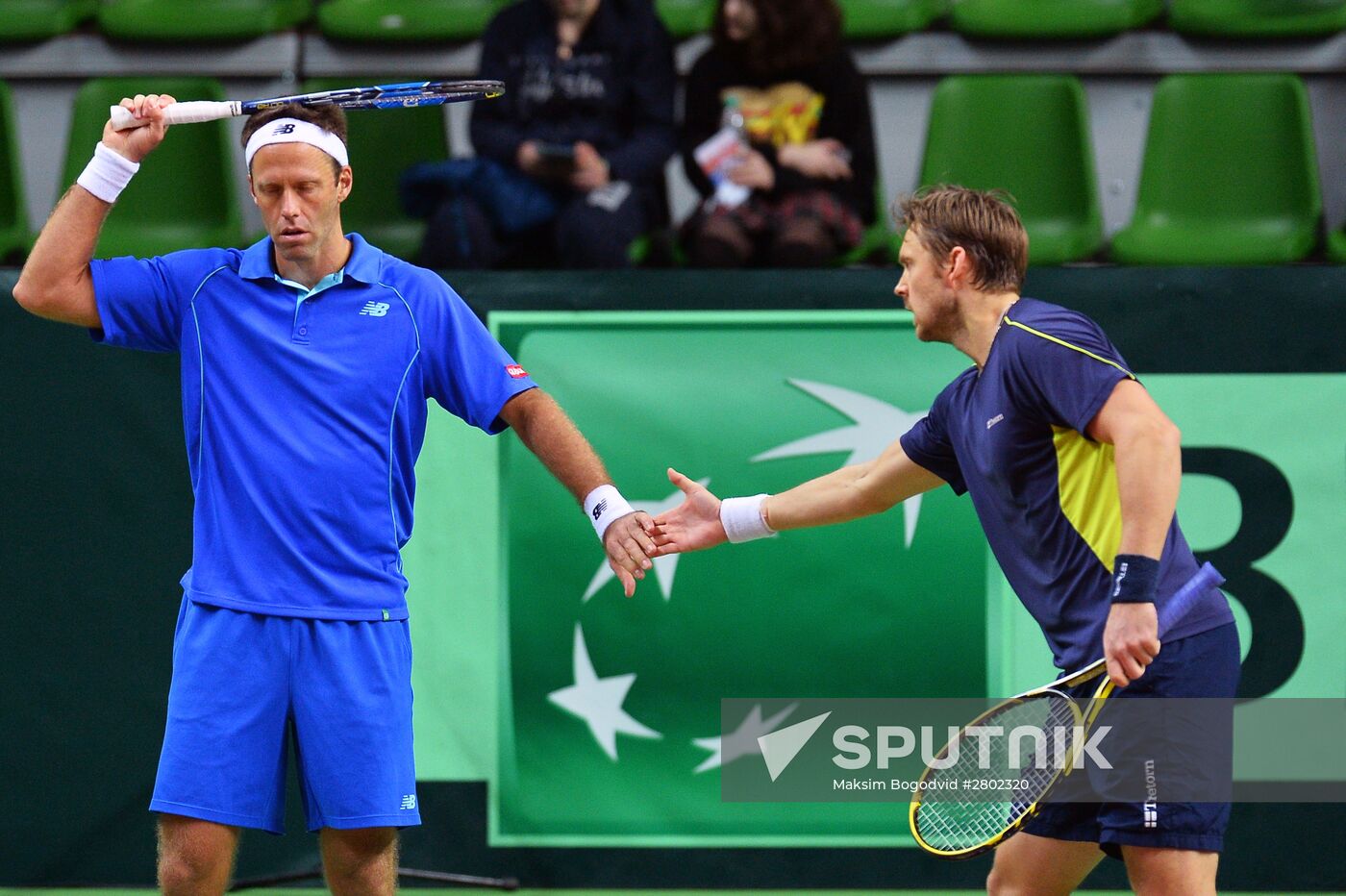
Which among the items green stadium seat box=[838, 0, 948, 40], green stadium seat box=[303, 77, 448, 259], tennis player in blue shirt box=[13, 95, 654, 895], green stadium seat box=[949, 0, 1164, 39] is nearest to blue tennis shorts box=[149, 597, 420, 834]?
tennis player in blue shirt box=[13, 95, 654, 895]

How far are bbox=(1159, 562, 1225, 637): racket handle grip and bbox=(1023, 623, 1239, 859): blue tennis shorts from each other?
47mm

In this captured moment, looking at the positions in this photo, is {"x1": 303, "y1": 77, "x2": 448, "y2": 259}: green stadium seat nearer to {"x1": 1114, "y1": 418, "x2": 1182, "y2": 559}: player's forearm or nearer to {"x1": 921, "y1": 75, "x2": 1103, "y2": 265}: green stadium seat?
{"x1": 921, "y1": 75, "x2": 1103, "y2": 265}: green stadium seat

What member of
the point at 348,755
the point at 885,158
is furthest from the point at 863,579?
the point at 885,158

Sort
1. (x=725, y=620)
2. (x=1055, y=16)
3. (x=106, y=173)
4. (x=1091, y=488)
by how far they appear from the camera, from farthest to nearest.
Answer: (x=1055, y=16)
(x=725, y=620)
(x=106, y=173)
(x=1091, y=488)

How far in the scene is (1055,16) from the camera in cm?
731

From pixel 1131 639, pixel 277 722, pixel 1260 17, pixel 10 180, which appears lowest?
pixel 277 722

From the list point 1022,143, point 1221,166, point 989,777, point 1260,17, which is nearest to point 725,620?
point 989,777

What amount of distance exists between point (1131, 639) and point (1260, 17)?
4.65 metres

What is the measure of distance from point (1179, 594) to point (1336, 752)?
7.01 ft

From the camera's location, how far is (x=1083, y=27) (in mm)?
7297

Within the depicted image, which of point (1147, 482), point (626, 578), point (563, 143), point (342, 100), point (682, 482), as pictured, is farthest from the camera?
point (563, 143)

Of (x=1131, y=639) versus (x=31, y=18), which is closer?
(x=1131, y=639)

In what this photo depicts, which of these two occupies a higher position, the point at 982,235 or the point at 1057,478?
the point at 982,235

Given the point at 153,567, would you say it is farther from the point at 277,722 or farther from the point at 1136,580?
the point at 1136,580
